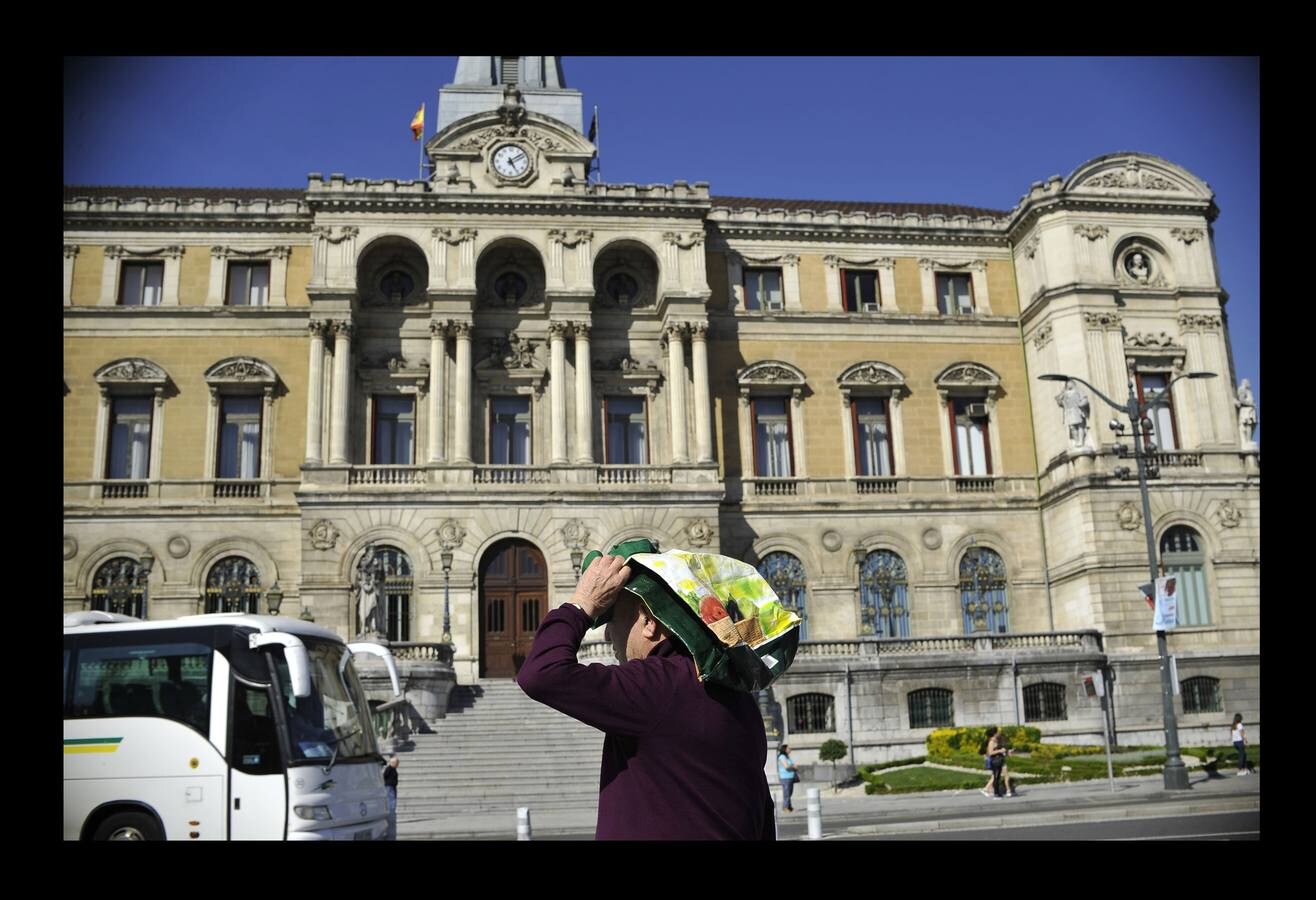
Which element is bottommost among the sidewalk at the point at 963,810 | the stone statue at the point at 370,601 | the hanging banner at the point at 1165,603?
the sidewalk at the point at 963,810

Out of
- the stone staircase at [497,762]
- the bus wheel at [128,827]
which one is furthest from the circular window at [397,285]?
the bus wheel at [128,827]

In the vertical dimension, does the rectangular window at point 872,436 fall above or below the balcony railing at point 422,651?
above

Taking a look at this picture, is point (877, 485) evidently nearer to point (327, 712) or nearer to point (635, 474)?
point (635, 474)

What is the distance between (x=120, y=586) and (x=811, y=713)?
20.5m

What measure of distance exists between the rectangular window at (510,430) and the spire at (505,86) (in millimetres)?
14962

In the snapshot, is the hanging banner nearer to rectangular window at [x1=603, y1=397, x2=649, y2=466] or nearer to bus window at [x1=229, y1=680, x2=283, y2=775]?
rectangular window at [x1=603, y1=397, x2=649, y2=466]

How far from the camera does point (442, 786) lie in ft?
89.4

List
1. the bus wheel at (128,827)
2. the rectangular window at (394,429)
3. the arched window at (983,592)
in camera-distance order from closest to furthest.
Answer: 1. the bus wheel at (128,827)
2. the rectangular window at (394,429)
3. the arched window at (983,592)

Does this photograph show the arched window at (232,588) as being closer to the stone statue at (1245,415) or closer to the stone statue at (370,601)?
the stone statue at (370,601)

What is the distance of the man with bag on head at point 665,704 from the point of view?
472cm

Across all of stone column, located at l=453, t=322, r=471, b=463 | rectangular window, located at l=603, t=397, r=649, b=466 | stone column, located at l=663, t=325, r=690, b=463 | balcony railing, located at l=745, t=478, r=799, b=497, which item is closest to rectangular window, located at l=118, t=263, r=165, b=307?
stone column, located at l=453, t=322, r=471, b=463

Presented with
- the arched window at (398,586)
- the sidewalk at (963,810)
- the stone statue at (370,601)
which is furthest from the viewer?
the arched window at (398,586)
